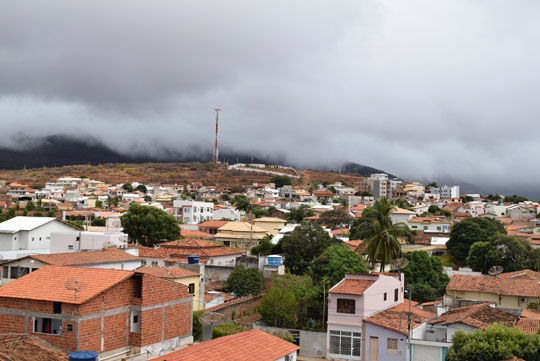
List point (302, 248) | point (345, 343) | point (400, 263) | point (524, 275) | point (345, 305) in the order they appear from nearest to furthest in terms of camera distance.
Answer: point (345, 343) < point (345, 305) < point (400, 263) < point (524, 275) < point (302, 248)

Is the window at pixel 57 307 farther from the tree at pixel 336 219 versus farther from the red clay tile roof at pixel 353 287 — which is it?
the tree at pixel 336 219

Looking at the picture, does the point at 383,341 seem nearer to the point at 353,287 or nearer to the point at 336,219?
the point at 353,287

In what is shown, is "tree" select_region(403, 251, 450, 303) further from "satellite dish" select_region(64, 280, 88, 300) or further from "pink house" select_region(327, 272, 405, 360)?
"satellite dish" select_region(64, 280, 88, 300)

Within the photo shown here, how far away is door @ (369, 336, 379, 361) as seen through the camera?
32250 mm

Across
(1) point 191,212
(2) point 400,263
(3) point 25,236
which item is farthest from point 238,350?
(1) point 191,212

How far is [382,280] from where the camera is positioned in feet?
115

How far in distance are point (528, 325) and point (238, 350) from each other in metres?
16.3

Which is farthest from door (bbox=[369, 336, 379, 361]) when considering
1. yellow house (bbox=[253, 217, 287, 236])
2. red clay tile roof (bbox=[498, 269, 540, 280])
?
yellow house (bbox=[253, 217, 287, 236])

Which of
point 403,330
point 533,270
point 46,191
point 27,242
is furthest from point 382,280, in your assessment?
point 46,191

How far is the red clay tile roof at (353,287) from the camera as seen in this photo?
3353cm

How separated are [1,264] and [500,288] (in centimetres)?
3291

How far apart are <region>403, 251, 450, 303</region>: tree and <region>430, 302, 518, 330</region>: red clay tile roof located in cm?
1156

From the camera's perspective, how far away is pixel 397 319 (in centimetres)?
3269

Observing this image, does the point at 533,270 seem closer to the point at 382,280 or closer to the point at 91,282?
the point at 382,280
